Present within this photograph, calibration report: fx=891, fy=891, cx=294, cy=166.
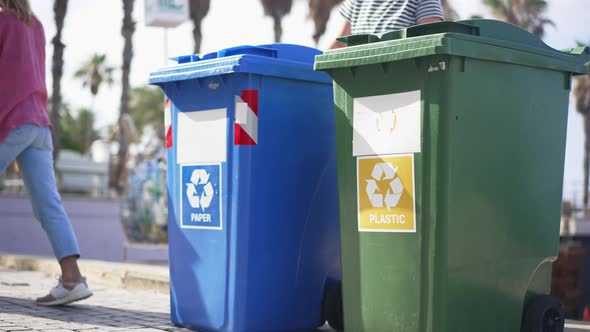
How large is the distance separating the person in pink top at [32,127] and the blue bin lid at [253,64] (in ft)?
3.23

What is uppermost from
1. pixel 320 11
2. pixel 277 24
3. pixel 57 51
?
pixel 320 11

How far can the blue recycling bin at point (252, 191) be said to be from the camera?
4215 mm

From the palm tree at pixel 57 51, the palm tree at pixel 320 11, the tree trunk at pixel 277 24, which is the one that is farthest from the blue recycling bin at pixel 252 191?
the palm tree at pixel 320 11

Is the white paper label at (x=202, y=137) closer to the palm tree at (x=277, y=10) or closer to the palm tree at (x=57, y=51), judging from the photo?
the palm tree at (x=57, y=51)

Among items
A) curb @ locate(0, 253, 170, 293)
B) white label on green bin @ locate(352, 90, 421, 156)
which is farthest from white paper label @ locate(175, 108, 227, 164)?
curb @ locate(0, 253, 170, 293)

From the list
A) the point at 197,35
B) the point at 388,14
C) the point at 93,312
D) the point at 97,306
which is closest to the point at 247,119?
the point at 388,14

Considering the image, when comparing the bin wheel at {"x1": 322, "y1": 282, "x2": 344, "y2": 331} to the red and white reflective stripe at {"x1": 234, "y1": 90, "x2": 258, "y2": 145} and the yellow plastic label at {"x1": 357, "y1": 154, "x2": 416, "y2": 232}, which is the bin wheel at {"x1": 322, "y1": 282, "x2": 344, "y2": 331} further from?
the red and white reflective stripe at {"x1": 234, "y1": 90, "x2": 258, "y2": 145}

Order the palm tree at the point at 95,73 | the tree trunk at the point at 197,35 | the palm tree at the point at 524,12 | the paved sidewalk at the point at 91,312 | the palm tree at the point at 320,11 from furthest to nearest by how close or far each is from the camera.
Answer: the palm tree at the point at 95,73 < the palm tree at the point at 524,12 < the palm tree at the point at 320,11 < the tree trunk at the point at 197,35 < the paved sidewalk at the point at 91,312

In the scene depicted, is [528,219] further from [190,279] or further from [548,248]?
[190,279]

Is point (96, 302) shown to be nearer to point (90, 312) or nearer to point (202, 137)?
point (90, 312)

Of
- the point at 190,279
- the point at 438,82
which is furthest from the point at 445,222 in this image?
the point at 190,279

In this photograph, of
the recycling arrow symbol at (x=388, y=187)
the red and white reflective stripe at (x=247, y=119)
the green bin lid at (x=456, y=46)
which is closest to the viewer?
the green bin lid at (x=456, y=46)

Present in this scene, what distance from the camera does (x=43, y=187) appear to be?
529 cm

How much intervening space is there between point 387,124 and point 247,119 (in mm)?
736
